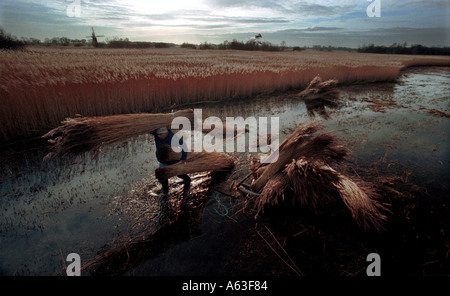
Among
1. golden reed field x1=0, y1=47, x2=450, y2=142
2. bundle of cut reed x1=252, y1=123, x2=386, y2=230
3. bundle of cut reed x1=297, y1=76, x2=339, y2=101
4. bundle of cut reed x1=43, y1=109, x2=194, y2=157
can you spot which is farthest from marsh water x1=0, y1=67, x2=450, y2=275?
bundle of cut reed x1=297, y1=76, x2=339, y2=101

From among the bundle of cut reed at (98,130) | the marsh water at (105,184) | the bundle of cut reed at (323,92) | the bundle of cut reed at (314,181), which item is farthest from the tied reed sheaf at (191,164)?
the bundle of cut reed at (323,92)

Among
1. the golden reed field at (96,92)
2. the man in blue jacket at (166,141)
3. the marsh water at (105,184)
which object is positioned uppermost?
the golden reed field at (96,92)

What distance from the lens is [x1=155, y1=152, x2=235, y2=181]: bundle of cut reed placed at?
276 centimetres

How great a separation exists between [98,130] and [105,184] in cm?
88

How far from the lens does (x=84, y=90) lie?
5.25 meters

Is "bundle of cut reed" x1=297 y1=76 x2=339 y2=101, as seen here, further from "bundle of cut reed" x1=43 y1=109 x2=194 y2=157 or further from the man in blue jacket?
the man in blue jacket

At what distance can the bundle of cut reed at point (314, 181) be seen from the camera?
237 centimetres

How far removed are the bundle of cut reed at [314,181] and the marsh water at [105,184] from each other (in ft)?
1.45

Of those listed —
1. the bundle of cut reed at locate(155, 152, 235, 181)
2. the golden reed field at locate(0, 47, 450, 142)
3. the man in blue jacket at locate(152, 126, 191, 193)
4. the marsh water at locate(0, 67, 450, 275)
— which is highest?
the golden reed field at locate(0, 47, 450, 142)

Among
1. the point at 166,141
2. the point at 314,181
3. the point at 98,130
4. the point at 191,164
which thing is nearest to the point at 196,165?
the point at 191,164

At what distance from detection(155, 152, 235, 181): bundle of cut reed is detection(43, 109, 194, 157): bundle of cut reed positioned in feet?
1.78

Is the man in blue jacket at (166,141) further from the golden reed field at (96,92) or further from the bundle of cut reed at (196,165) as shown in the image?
the golden reed field at (96,92)

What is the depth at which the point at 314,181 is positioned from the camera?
2465mm
